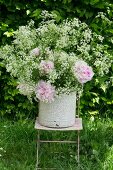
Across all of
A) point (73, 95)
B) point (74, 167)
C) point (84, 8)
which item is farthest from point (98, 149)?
point (84, 8)

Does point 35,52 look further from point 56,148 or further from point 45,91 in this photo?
point 56,148

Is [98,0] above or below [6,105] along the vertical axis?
above

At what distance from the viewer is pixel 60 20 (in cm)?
512

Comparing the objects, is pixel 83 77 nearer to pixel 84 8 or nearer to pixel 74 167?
pixel 74 167

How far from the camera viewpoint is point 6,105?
535cm

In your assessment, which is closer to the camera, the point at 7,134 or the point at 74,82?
the point at 74,82

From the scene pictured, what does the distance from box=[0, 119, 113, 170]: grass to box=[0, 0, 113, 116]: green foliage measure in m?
0.23

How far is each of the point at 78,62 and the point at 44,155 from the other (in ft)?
3.64

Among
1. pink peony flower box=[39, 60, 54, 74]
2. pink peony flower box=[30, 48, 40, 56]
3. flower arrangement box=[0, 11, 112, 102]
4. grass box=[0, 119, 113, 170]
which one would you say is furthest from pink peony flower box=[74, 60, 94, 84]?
grass box=[0, 119, 113, 170]

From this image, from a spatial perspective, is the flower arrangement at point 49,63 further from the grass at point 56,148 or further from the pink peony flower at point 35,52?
the grass at point 56,148

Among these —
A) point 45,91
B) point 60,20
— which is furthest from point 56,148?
point 60,20

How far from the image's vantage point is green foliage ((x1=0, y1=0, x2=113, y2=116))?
508 centimetres

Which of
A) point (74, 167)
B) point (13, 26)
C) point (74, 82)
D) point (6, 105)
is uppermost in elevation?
point (13, 26)

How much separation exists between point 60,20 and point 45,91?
1.50m
